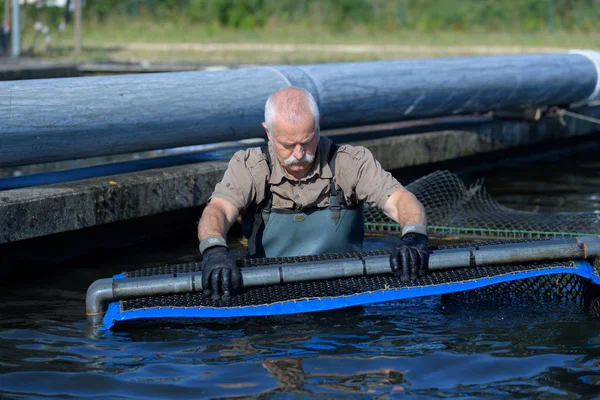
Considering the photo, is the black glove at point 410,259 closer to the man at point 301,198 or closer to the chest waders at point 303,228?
the man at point 301,198

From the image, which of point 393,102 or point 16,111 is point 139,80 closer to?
point 16,111

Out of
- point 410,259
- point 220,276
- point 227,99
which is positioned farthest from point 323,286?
point 227,99

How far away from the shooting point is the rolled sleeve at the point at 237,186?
542cm

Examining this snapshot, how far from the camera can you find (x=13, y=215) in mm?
6012

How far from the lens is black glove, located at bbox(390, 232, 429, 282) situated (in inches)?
196

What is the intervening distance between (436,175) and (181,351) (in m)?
3.74

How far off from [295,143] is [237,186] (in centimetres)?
46

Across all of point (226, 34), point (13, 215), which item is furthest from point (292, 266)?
point (226, 34)

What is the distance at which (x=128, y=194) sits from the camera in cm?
681

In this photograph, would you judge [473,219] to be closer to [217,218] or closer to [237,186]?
[237,186]

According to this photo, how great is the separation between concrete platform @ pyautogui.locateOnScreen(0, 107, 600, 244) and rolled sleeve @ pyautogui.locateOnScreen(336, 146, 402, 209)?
187 centimetres

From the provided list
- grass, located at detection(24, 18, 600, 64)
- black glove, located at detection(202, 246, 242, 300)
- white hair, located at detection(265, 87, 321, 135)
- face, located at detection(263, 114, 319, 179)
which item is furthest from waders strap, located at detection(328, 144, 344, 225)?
grass, located at detection(24, 18, 600, 64)

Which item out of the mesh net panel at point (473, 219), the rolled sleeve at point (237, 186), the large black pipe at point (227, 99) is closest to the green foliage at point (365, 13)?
the large black pipe at point (227, 99)

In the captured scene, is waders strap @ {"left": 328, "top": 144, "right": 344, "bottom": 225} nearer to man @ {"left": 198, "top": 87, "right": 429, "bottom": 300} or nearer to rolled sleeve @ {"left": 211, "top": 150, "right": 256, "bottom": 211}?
man @ {"left": 198, "top": 87, "right": 429, "bottom": 300}
